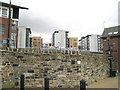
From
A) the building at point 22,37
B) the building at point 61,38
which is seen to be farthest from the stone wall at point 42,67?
the building at point 61,38

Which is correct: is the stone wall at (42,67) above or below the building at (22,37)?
below

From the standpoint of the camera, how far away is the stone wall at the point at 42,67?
7.13 m

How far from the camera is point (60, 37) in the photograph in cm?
6169

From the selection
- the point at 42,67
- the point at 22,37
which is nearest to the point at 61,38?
the point at 22,37

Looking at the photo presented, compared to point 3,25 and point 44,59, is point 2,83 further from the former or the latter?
point 3,25

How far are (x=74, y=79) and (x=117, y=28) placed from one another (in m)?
17.1

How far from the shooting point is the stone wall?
713cm

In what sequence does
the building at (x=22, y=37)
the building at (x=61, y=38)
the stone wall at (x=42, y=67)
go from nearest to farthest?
1. the stone wall at (x=42, y=67)
2. the building at (x=22, y=37)
3. the building at (x=61, y=38)

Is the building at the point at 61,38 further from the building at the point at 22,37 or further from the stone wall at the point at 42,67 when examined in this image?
the stone wall at the point at 42,67

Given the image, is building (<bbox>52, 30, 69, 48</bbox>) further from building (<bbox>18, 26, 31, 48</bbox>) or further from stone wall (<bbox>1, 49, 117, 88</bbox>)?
stone wall (<bbox>1, 49, 117, 88</bbox>)

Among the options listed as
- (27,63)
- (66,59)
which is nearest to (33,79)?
(27,63)

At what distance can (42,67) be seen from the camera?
7.82 meters

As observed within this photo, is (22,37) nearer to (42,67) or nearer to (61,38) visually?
(61,38)

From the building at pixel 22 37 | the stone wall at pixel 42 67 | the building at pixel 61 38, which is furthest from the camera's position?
the building at pixel 61 38
